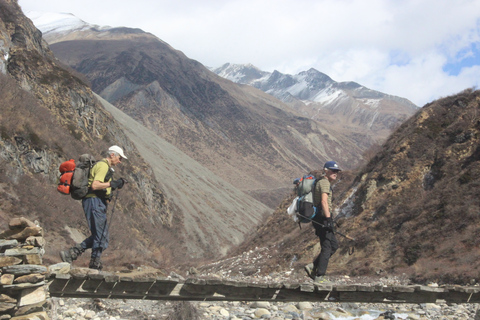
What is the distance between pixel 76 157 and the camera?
34.1m

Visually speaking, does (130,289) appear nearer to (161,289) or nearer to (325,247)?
(161,289)

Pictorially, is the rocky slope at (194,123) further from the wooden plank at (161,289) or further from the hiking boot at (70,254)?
the wooden plank at (161,289)

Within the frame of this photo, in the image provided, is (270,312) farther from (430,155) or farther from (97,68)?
(97,68)

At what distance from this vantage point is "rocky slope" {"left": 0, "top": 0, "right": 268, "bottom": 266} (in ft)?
73.8

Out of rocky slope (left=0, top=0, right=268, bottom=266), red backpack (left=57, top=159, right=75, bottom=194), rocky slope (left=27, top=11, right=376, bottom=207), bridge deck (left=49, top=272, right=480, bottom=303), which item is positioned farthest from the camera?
rocky slope (left=27, top=11, right=376, bottom=207)

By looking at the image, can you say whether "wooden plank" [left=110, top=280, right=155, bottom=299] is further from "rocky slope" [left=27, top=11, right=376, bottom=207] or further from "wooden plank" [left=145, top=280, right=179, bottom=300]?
"rocky slope" [left=27, top=11, right=376, bottom=207]

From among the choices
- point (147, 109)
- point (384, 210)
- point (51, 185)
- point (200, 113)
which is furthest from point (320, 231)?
point (200, 113)

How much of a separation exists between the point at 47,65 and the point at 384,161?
39760 millimetres

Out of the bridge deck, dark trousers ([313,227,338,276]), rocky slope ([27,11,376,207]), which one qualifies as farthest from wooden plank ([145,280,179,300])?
rocky slope ([27,11,376,207])

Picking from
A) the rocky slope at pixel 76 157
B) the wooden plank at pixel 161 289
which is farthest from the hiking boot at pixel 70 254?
the wooden plank at pixel 161 289

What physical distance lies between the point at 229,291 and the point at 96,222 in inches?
102

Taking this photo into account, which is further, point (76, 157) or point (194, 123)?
point (194, 123)

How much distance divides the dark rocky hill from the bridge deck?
6465 mm

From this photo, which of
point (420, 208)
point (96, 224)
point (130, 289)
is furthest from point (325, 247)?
point (420, 208)
